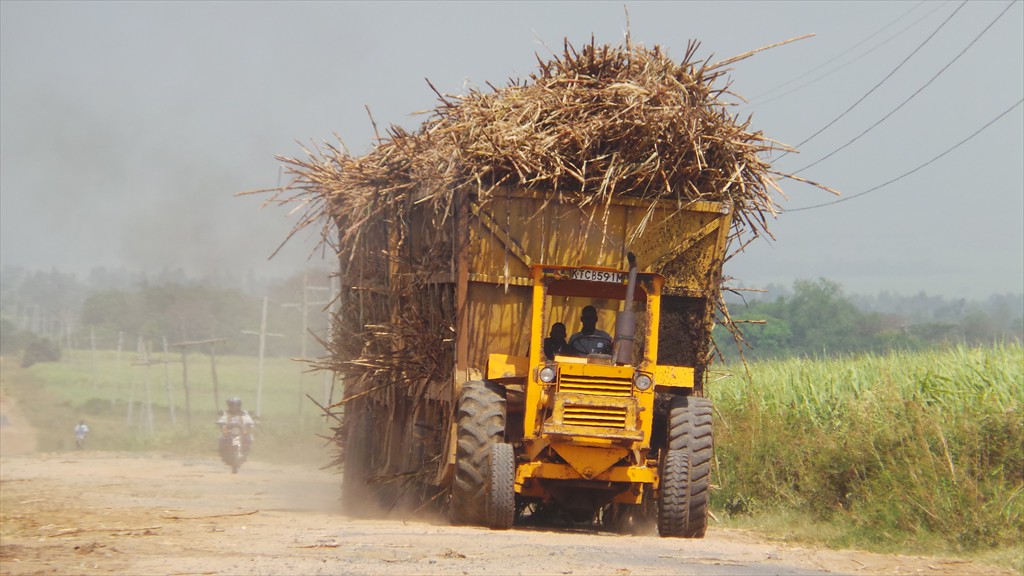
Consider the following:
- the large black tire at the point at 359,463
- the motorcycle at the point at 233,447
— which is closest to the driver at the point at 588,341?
the large black tire at the point at 359,463

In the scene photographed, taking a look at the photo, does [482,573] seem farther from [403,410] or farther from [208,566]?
[403,410]

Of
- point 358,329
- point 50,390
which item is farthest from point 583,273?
point 50,390

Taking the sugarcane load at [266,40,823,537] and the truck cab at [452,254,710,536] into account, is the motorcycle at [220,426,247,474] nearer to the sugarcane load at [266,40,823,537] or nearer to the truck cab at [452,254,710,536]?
the sugarcane load at [266,40,823,537]

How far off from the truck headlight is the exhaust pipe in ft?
1.86

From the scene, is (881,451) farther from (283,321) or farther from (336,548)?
(283,321)

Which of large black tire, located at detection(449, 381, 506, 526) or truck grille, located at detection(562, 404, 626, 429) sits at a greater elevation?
truck grille, located at detection(562, 404, 626, 429)

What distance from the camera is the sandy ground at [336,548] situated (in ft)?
28.8

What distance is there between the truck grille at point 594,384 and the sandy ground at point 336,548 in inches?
49.9

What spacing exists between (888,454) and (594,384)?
15.9ft

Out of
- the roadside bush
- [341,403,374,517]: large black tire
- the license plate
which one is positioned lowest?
the roadside bush

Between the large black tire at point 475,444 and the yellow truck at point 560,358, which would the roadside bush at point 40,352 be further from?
the large black tire at point 475,444

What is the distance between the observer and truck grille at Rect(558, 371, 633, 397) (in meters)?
10.9

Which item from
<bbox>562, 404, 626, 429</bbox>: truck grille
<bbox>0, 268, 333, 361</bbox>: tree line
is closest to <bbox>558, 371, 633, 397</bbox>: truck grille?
<bbox>562, 404, 626, 429</bbox>: truck grille

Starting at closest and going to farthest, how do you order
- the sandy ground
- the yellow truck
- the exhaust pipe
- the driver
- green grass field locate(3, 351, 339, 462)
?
the sandy ground → the exhaust pipe → the yellow truck → the driver → green grass field locate(3, 351, 339, 462)
